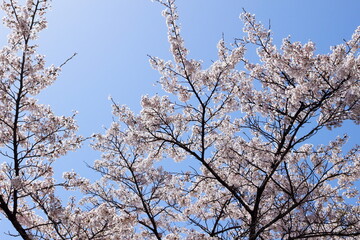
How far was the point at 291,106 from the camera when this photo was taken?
9039mm

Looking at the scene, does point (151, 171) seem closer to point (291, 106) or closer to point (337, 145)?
point (291, 106)

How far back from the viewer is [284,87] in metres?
9.79

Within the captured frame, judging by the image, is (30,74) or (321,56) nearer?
(30,74)

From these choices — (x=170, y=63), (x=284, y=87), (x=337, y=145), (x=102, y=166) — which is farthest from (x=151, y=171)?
(x=337, y=145)

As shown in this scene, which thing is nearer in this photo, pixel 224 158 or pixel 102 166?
pixel 224 158

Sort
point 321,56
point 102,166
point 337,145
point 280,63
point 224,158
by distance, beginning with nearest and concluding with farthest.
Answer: point 321,56 → point 280,63 → point 337,145 → point 224,158 → point 102,166

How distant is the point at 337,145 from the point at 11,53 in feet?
28.4

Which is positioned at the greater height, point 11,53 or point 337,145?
point 337,145

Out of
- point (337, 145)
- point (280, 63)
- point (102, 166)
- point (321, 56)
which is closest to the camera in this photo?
point (321, 56)

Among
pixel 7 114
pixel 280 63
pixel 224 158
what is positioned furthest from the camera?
pixel 224 158

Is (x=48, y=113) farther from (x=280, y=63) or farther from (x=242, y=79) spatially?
(x=280, y=63)

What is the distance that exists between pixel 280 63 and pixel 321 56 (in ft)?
3.51

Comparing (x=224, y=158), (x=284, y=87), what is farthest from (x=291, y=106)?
(x=224, y=158)

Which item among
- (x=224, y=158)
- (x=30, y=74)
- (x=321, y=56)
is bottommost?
(x=30, y=74)
